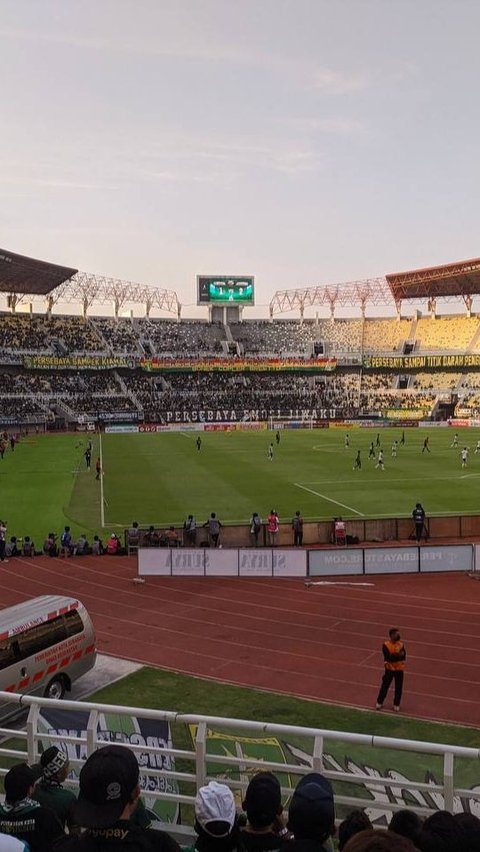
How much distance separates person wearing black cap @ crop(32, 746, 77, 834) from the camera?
200 inches

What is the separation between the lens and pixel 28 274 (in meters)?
88.1

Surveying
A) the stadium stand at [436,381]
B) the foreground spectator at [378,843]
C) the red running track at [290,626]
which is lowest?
the red running track at [290,626]

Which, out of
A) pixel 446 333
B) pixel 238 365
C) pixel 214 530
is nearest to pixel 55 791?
pixel 214 530

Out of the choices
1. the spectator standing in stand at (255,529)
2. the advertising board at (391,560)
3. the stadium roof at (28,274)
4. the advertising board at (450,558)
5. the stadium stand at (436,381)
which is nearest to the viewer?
the advertising board at (391,560)

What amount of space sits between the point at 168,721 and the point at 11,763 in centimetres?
262

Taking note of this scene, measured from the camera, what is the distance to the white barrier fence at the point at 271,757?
6.39 meters

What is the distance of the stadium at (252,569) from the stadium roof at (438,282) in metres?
1.32

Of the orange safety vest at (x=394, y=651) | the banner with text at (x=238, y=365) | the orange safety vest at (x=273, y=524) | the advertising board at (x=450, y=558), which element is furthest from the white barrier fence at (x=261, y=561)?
the banner with text at (x=238, y=365)

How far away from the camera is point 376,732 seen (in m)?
12.1

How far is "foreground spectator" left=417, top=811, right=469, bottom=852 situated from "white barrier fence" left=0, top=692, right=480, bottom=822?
2416 millimetres

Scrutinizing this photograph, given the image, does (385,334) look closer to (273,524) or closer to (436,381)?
(436,381)

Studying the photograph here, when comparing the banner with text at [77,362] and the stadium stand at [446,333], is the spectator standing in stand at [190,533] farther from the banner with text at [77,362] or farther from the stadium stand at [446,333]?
the stadium stand at [446,333]

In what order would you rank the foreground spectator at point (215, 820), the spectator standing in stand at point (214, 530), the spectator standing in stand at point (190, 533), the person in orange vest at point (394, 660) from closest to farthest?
1. the foreground spectator at point (215, 820)
2. the person in orange vest at point (394, 660)
3. the spectator standing in stand at point (214, 530)
4. the spectator standing in stand at point (190, 533)

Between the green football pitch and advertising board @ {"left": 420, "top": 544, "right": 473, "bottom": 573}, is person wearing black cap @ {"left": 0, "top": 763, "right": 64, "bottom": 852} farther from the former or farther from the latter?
the green football pitch
